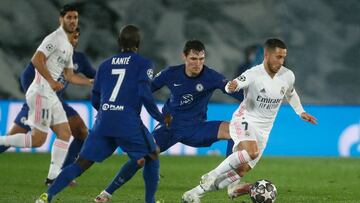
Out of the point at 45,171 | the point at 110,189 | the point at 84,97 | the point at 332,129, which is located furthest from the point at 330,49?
the point at 110,189

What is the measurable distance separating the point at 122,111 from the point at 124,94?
0.49 feet

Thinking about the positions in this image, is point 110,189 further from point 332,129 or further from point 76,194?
point 332,129

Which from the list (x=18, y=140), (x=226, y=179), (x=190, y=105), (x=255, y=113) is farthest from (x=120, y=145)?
(x=18, y=140)

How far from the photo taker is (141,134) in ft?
28.2

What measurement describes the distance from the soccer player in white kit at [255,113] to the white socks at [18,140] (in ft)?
8.05

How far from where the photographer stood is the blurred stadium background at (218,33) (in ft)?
62.7

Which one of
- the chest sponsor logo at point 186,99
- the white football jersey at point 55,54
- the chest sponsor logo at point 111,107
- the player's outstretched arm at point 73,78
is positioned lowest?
the chest sponsor logo at point 111,107

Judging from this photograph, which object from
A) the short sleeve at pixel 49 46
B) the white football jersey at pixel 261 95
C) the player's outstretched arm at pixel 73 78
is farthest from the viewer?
the player's outstretched arm at pixel 73 78

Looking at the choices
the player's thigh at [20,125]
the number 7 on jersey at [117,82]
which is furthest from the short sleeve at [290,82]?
the player's thigh at [20,125]

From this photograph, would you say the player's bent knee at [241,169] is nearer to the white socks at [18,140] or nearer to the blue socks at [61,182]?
the blue socks at [61,182]

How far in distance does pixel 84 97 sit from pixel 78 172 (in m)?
10.3

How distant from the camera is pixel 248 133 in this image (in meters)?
9.66

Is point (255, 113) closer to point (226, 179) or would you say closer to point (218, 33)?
point (226, 179)

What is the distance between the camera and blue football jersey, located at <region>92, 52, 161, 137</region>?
8508 mm
